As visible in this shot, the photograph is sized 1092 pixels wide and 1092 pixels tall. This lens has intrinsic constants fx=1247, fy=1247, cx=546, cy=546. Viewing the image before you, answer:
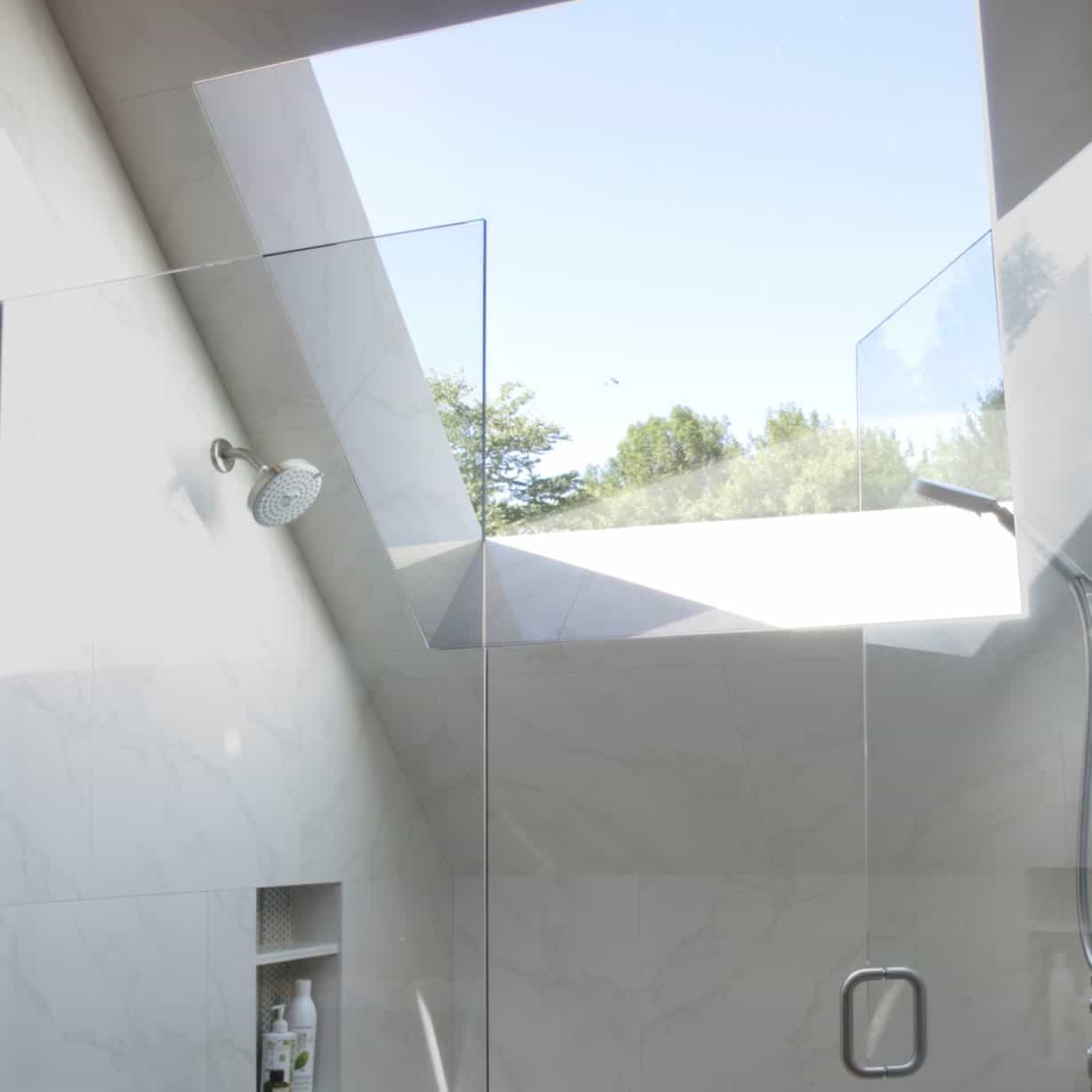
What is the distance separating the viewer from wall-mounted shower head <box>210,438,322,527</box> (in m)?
2.00

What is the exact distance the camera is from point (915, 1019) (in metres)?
1.95

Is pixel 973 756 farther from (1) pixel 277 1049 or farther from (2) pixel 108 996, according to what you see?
(2) pixel 108 996

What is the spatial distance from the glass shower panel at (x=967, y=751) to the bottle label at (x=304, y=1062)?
0.91m

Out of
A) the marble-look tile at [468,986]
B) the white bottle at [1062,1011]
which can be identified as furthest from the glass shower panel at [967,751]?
the marble-look tile at [468,986]

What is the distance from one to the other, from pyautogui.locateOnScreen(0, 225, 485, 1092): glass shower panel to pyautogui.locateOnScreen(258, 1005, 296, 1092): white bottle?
0.03 meters

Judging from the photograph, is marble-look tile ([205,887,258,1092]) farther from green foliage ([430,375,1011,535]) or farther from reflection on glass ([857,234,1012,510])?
reflection on glass ([857,234,1012,510])

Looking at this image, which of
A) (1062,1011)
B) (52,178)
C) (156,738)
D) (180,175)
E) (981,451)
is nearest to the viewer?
(1062,1011)

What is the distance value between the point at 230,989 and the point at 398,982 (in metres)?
0.30

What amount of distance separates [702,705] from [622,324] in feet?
3.91

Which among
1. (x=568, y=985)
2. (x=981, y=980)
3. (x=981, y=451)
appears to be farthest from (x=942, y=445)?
(x=568, y=985)

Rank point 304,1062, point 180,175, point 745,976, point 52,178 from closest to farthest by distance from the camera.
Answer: point 304,1062, point 52,178, point 180,175, point 745,976

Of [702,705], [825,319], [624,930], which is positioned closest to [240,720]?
[702,705]

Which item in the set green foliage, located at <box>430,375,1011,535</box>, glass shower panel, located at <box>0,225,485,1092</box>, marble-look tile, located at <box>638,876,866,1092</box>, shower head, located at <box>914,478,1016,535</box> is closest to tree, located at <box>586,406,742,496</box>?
green foliage, located at <box>430,375,1011,535</box>

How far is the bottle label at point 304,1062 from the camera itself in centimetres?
184
